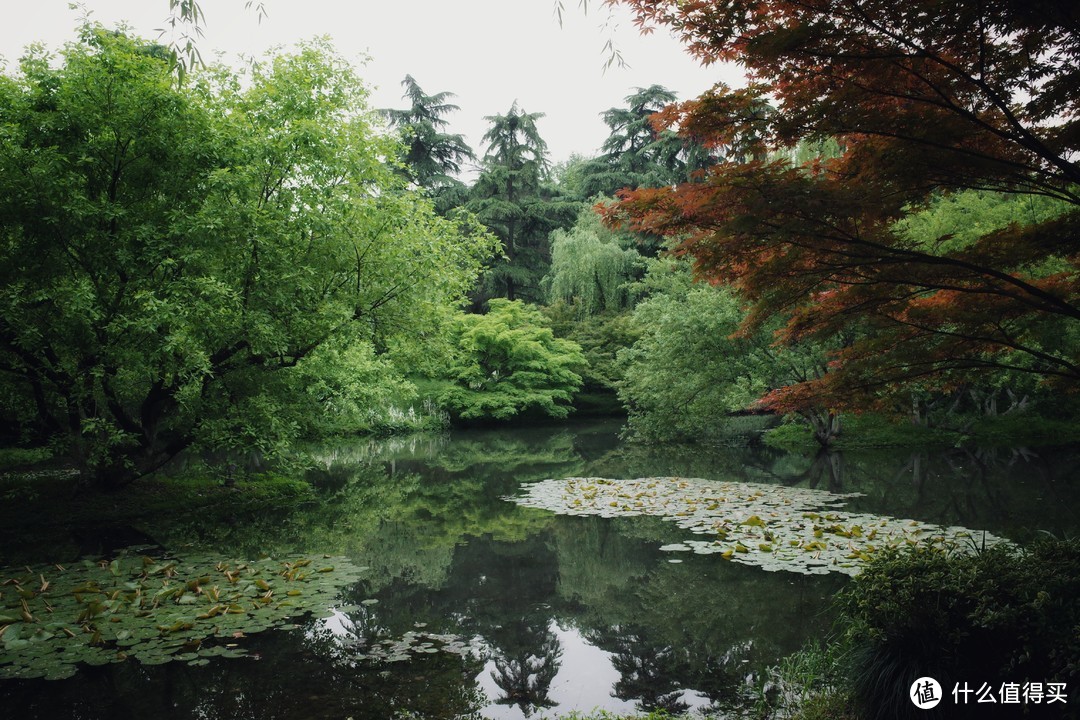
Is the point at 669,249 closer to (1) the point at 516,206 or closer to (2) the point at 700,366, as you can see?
(2) the point at 700,366

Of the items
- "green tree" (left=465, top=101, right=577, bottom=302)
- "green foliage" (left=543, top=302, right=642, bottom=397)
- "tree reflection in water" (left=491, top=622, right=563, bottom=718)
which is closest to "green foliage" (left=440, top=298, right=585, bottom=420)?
"green foliage" (left=543, top=302, right=642, bottom=397)

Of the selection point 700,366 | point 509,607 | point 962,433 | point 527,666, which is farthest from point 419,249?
point 962,433

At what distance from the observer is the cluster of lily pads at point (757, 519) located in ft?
20.6

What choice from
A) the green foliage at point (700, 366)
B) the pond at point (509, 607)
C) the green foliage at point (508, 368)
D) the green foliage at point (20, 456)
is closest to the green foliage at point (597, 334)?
the green foliage at point (508, 368)

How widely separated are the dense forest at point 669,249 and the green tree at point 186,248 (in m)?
0.04

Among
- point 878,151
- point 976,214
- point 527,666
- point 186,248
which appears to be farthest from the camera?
point 976,214

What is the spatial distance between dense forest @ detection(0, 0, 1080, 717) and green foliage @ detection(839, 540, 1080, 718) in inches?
1.2

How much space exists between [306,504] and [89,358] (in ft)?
12.2

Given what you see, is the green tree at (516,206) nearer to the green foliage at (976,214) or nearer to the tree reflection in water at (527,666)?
the green foliage at (976,214)

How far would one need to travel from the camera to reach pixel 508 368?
23.8 m

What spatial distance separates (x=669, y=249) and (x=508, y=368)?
16.8 m

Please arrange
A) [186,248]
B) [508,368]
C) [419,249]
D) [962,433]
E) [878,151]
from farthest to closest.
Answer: [508,368]
[962,433]
[419,249]
[186,248]
[878,151]

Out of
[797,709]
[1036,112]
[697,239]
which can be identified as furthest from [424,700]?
[1036,112]

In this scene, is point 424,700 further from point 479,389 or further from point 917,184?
point 479,389
